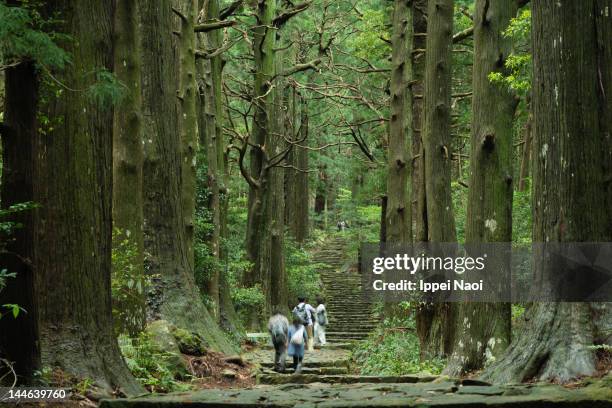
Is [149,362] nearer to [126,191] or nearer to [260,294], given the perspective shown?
[126,191]

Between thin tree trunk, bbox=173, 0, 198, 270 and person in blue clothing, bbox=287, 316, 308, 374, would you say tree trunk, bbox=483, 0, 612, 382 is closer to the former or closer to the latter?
person in blue clothing, bbox=287, 316, 308, 374

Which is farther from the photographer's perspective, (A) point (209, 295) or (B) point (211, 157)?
(B) point (211, 157)

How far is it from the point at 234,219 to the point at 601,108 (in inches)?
1069

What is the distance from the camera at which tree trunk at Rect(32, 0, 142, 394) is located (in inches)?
277

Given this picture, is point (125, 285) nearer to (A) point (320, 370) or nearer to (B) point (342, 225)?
(A) point (320, 370)

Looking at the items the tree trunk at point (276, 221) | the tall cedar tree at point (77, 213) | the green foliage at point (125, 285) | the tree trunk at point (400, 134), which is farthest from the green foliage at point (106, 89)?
the tree trunk at point (276, 221)

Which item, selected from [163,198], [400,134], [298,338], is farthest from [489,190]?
[400,134]

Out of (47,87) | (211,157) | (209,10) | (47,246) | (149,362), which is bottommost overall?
(149,362)

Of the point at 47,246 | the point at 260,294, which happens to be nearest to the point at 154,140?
the point at 47,246

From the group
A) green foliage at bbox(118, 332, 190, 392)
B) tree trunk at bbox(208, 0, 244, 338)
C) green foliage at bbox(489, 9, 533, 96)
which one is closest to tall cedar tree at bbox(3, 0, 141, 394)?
green foliage at bbox(118, 332, 190, 392)

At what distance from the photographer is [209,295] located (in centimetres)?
1923

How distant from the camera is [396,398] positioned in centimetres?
574

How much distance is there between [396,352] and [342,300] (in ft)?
60.3

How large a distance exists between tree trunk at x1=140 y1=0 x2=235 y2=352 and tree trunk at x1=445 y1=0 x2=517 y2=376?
175 inches
